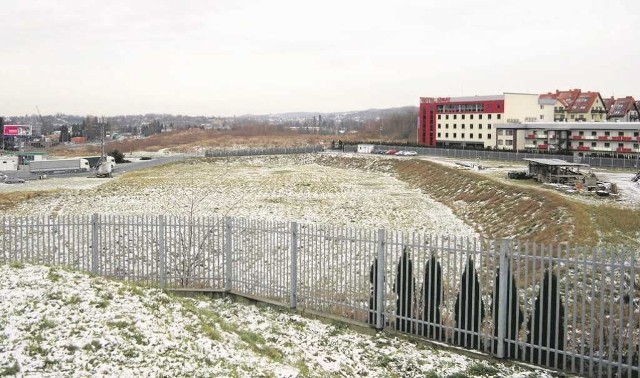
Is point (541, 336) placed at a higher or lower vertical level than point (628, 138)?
lower

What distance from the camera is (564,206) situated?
111 ft

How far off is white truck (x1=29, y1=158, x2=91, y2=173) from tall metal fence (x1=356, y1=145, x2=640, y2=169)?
54719 millimetres

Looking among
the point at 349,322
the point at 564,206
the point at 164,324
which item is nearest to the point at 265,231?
the point at 349,322

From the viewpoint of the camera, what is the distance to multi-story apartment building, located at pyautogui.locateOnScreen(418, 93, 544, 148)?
119 metres

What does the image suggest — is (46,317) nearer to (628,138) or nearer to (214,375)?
(214,375)

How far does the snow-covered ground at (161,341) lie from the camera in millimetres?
9508

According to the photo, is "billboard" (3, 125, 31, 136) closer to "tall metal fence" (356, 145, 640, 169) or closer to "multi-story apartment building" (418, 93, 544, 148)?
"tall metal fence" (356, 145, 640, 169)

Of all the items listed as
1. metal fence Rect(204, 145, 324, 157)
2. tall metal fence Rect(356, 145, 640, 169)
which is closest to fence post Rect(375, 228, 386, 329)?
tall metal fence Rect(356, 145, 640, 169)

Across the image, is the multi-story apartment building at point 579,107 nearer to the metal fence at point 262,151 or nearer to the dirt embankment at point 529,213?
the metal fence at point 262,151

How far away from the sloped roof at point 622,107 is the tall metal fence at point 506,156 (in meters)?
53.1

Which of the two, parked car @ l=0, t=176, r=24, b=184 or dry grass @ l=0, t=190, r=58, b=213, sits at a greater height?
parked car @ l=0, t=176, r=24, b=184

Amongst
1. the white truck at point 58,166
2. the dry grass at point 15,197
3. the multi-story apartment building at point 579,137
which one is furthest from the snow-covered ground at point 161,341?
the multi-story apartment building at point 579,137

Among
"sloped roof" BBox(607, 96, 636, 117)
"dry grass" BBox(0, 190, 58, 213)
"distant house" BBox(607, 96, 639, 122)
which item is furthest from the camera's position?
"sloped roof" BBox(607, 96, 636, 117)

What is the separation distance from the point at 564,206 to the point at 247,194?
101ft
